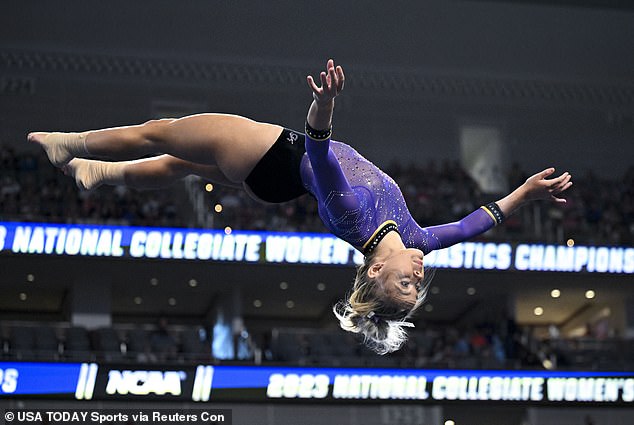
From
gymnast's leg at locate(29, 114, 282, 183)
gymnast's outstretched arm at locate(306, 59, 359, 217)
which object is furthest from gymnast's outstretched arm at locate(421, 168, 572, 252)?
gymnast's leg at locate(29, 114, 282, 183)

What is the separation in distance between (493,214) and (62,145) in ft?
7.89

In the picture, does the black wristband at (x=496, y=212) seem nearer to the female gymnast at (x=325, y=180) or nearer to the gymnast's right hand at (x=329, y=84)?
the female gymnast at (x=325, y=180)

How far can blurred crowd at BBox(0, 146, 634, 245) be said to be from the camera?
1666cm

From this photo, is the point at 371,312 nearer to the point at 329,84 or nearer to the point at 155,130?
the point at 329,84

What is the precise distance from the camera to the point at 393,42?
19766mm

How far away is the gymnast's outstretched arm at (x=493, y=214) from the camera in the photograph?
18.2ft

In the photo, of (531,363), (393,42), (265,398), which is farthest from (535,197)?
(393,42)

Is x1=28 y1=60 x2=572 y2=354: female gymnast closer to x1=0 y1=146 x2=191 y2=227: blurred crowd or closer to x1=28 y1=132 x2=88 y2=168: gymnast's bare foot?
x1=28 y1=132 x2=88 y2=168: gymnast's bare foot

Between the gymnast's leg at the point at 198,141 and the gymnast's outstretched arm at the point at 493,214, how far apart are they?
1.02 metres

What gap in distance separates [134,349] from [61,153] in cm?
1034

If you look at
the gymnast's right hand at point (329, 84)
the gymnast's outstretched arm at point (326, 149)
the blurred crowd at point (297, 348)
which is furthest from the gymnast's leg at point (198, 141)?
the blurred crowd at point (297, 348)

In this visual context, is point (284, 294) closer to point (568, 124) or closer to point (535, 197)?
point (568, 124)

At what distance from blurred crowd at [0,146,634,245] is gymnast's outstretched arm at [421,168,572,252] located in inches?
452

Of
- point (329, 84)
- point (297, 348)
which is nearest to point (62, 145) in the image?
point (329, 84)
